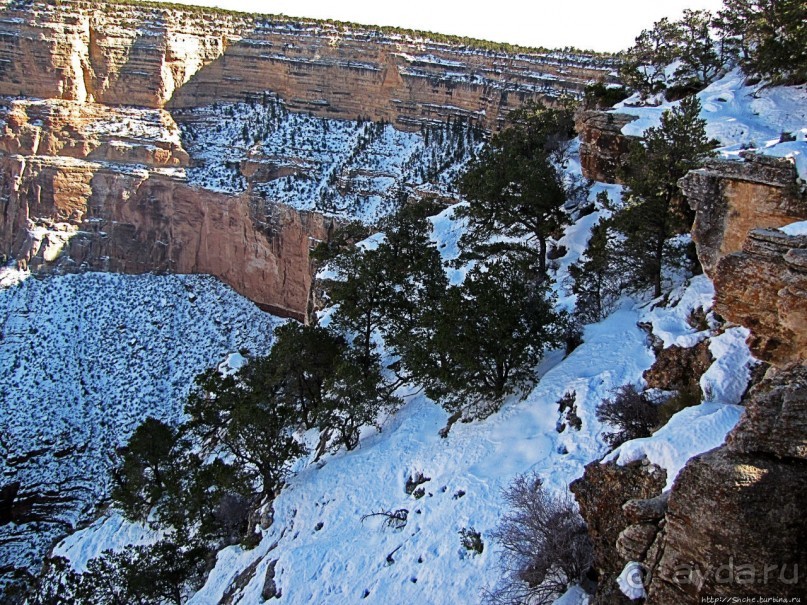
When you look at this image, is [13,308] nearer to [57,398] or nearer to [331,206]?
[57,398]

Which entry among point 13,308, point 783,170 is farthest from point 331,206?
point 783,170

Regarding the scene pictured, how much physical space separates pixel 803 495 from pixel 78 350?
45949 mm

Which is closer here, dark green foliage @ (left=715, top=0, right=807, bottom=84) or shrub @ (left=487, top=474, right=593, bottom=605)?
shrub @ (left=487, top=474, right=593, bottom=605)

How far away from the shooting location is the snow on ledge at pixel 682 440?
938cm

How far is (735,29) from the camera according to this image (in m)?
28.0

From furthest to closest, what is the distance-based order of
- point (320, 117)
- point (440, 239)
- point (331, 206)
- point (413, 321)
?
point (320, 117), point (331, 206), point (440, 239), point (413, 321)

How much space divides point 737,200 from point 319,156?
47692mm

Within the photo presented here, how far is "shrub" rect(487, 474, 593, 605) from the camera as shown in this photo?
10.1 meters

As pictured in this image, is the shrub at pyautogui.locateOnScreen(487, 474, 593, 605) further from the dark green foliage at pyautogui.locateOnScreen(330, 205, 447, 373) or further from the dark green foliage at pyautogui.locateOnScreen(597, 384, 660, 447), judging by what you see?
the dark green foliage at pyautogui.locateOnScreen(330, 205, 447, 373)

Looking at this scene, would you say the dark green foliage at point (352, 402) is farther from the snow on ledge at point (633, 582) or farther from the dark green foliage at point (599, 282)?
the snow on ledge at point (633, 582)

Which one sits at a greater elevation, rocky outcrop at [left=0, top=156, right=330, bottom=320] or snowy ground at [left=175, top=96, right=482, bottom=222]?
snowy ground at [left=175, top=96, right=482, bottom=222]

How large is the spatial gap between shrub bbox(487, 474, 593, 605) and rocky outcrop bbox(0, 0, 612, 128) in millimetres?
48764

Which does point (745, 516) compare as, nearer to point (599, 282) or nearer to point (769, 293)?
point (769, 293)

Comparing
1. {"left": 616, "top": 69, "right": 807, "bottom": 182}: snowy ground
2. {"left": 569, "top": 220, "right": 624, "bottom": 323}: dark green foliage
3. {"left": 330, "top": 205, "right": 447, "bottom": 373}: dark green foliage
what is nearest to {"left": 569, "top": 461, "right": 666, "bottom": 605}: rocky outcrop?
{"left": 569, "top": 220, "right": 624, "bottom": 323}: dark green foliage
